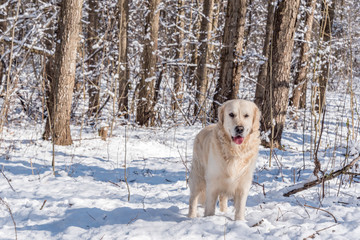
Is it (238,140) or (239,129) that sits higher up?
(239,129)

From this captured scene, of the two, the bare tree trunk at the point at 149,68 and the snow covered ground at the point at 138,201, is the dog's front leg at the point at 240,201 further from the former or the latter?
the bare tree trunk at the point at 149,68

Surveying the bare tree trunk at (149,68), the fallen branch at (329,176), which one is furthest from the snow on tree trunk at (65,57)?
the fallen branch at (329,176)

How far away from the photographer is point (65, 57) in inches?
246


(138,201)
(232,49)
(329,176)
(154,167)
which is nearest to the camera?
(329,176)

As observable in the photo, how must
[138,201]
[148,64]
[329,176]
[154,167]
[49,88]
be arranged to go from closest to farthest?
[329,176] → [138,201] → [154,167] → [49,88] → [148,64]

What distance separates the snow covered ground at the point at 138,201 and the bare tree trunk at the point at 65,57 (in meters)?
0.72

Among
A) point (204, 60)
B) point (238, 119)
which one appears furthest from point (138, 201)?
point (204, 60)

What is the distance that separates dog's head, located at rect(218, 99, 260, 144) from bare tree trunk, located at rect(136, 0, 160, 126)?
6.31 metres

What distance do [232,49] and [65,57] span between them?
13.9ft

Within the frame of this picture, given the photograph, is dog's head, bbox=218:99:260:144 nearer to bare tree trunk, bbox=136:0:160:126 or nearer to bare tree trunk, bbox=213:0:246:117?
bare tree trunk, bbox=213:0:246:117

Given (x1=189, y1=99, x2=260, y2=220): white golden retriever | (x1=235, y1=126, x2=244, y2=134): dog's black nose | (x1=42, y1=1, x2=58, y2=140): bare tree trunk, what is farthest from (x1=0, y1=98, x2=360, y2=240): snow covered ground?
(x1=235, y1=126, x2=244, y2=134): dog's black nose

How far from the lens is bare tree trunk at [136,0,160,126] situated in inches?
369

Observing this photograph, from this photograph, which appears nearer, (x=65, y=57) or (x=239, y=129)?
(x=239, y=129)

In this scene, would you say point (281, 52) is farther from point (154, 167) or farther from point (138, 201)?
point (138, 201)
